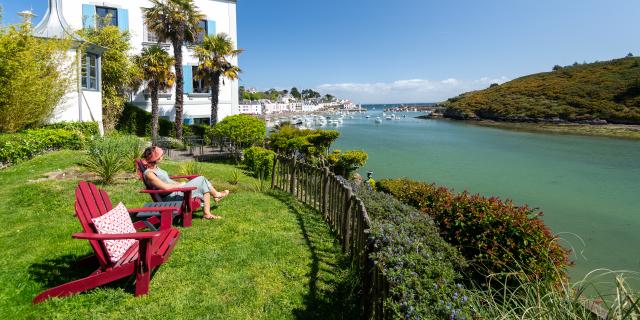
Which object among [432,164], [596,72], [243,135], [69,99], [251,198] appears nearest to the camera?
[251,198]

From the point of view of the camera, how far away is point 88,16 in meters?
20.3

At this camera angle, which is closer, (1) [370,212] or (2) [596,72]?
(1) [370,212]

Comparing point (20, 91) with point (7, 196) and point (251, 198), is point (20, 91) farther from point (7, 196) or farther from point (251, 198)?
point (251, 198)

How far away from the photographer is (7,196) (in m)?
7.20

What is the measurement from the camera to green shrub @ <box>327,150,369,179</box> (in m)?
15.7

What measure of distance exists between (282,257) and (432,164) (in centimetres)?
2055

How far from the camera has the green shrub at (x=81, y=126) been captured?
1399 cm

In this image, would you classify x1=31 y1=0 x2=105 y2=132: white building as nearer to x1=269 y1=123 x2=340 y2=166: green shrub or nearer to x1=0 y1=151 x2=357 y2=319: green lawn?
x1=269 y1=123 x2=340 y2=166: green shrub

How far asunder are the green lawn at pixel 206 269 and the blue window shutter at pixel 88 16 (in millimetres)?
17215

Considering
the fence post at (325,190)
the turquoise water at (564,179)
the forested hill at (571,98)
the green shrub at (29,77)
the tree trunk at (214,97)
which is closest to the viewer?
the fence post at (325,190)

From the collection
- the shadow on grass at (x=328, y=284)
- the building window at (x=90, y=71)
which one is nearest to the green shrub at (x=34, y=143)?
the building window at (x=90, y=71)

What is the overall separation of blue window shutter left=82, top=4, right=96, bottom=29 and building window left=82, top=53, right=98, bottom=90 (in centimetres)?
582

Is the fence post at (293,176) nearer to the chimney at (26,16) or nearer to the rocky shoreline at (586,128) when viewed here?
the chimney at (26,16)

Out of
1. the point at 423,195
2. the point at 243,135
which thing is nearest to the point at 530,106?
the point at 243,135
